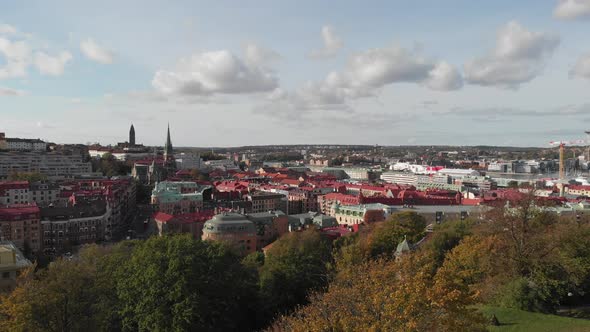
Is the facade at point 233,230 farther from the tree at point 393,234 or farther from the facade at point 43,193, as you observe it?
the facade at point 43,193

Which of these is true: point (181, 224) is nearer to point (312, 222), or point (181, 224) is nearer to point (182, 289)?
point (312, 222)

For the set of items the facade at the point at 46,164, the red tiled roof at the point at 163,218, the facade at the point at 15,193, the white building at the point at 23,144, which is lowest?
the red tiled roof at the point at 163,218

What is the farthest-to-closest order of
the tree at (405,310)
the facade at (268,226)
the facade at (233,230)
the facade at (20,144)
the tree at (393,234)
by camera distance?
the facade at (20,144) < the facade at (268,226) < the facade at (233,230) < the tree at (393,234) < the tree at (405,310)

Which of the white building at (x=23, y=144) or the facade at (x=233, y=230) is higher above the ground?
the white building at (x=23, y=144)

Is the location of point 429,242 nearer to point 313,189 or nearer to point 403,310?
point 403,310

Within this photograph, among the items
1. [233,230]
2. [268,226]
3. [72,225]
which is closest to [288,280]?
[233,230]

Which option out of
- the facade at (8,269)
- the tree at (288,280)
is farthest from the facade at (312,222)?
the facade at (8,269)

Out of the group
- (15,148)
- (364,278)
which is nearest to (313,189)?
(364,278)
